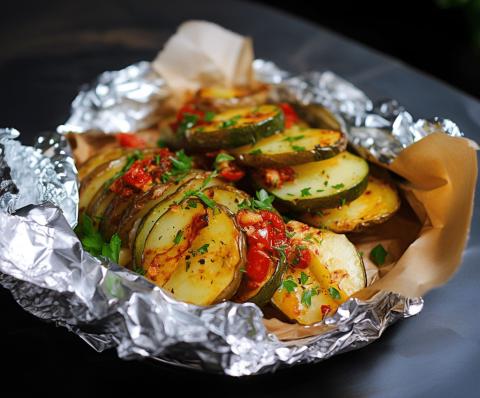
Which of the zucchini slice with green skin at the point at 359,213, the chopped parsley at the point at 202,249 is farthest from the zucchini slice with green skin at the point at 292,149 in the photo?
the chopped parsley at the point at 202,249

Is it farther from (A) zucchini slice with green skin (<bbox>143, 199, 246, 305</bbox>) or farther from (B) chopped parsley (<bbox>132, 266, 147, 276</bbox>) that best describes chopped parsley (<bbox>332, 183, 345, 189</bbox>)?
(B) chopped parsley (<bbox>132, 266, 147, 276</bbox>)

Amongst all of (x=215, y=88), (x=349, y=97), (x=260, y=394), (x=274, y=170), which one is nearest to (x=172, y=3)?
(x=215, y=88)

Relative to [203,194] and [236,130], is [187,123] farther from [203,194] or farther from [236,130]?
[203,194]

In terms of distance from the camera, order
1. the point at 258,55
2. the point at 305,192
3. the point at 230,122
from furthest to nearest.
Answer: the point at 258,55 → the point at 230,122 → the point at 305,192

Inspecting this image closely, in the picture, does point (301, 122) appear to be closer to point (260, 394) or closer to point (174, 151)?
point (174, 151)

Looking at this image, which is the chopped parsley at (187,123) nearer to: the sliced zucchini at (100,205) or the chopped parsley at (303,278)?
the sliced zucchini at (100,205)

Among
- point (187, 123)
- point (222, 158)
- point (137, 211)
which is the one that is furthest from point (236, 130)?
point (137, 211)
